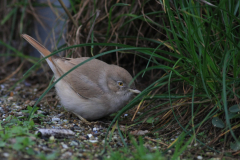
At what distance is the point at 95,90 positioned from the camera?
4.05 m

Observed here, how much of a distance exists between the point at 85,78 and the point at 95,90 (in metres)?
0.25

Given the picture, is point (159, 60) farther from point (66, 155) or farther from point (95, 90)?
point (66, 155)

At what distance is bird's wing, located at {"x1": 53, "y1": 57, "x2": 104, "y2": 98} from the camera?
13.3 feet

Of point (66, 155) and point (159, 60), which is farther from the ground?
point (159, 60)

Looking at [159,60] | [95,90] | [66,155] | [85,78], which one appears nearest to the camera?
[66,155]

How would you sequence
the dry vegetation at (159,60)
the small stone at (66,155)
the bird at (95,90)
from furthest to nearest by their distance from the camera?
the bird at (95,90), the dry vegetation at (159,60), the small stone at (66,155)

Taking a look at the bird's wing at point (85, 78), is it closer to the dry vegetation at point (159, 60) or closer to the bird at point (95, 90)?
the bird at point (95, 90)

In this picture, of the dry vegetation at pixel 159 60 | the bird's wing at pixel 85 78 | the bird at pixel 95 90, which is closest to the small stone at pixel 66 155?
the dry vegetation at pixel 159 60

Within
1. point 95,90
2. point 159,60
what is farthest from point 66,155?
point 159,60

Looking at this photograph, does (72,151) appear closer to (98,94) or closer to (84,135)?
(84,135)

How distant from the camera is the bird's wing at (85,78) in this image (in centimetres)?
407

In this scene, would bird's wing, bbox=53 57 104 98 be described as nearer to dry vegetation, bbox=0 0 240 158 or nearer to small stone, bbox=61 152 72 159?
dry vegetation, bbox=0 0 240 158

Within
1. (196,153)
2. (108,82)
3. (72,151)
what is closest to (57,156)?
(72,151)

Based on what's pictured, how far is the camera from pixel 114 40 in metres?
4.88
